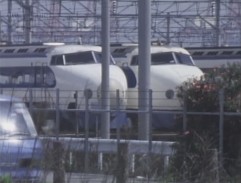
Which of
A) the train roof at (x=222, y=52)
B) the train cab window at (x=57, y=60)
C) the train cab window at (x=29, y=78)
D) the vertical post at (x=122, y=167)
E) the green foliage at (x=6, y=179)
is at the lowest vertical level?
the green foliage at (x=6, y=179)

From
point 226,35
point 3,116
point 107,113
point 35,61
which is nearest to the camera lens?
point 3,116

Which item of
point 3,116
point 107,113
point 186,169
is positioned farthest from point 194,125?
point 186,169

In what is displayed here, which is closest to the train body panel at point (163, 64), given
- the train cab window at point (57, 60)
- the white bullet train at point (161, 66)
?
the white bullet train at point (161, 66)

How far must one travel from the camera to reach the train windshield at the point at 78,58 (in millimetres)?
35344

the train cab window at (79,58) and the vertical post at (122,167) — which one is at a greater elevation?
the train cab window at (79,58)

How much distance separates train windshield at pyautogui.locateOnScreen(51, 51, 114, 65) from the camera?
116 feet

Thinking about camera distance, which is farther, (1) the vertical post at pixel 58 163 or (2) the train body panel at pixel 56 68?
(2) the train body panel at pixel 56 68

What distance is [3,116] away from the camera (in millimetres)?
14156

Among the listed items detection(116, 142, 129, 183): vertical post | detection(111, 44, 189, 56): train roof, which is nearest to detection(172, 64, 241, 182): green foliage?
detection(116, 142, 129, 183): vertical post

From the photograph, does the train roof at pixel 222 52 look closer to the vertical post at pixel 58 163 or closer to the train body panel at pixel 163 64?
the train body panel at pixel 163 64

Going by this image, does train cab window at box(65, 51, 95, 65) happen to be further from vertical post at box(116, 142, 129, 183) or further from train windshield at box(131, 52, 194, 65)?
vertical post at box(116, 142, 129, 183)

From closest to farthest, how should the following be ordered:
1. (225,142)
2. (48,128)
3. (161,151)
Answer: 1. (161,151)
2. (48,128)
3. (225,142)

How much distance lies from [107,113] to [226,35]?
39816 millimetres

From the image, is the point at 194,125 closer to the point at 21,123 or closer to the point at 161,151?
the point at 21,123
